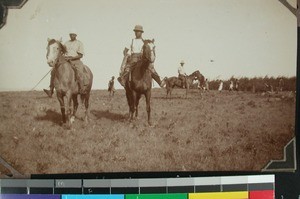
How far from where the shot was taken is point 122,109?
1044 mm

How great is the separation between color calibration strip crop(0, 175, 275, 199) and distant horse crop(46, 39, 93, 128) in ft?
0.51

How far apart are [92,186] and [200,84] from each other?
362 millimetres

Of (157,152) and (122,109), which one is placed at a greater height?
(122,109)

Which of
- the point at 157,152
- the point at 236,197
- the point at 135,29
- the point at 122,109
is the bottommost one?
the point at 236,197

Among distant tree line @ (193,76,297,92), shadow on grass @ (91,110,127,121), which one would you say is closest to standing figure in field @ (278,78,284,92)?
distant tree line @ (193,76,297,92)

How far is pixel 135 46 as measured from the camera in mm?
1035

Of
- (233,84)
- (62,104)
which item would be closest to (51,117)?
(62,104)

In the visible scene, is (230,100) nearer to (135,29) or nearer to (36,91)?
(135,29)

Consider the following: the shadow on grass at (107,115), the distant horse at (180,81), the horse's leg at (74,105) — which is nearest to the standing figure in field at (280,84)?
the distant horse at (180,81)

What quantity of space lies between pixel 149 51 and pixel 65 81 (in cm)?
22

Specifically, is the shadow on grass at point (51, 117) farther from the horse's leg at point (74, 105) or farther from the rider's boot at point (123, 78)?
the rider's boot at point (123, 78)

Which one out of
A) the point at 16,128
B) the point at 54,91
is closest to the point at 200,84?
the point at 54,91

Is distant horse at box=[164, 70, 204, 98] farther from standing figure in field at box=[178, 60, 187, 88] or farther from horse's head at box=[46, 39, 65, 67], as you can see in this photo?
horse's head at box=[46, 39, 65, 67]

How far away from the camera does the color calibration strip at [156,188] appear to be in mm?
1021
